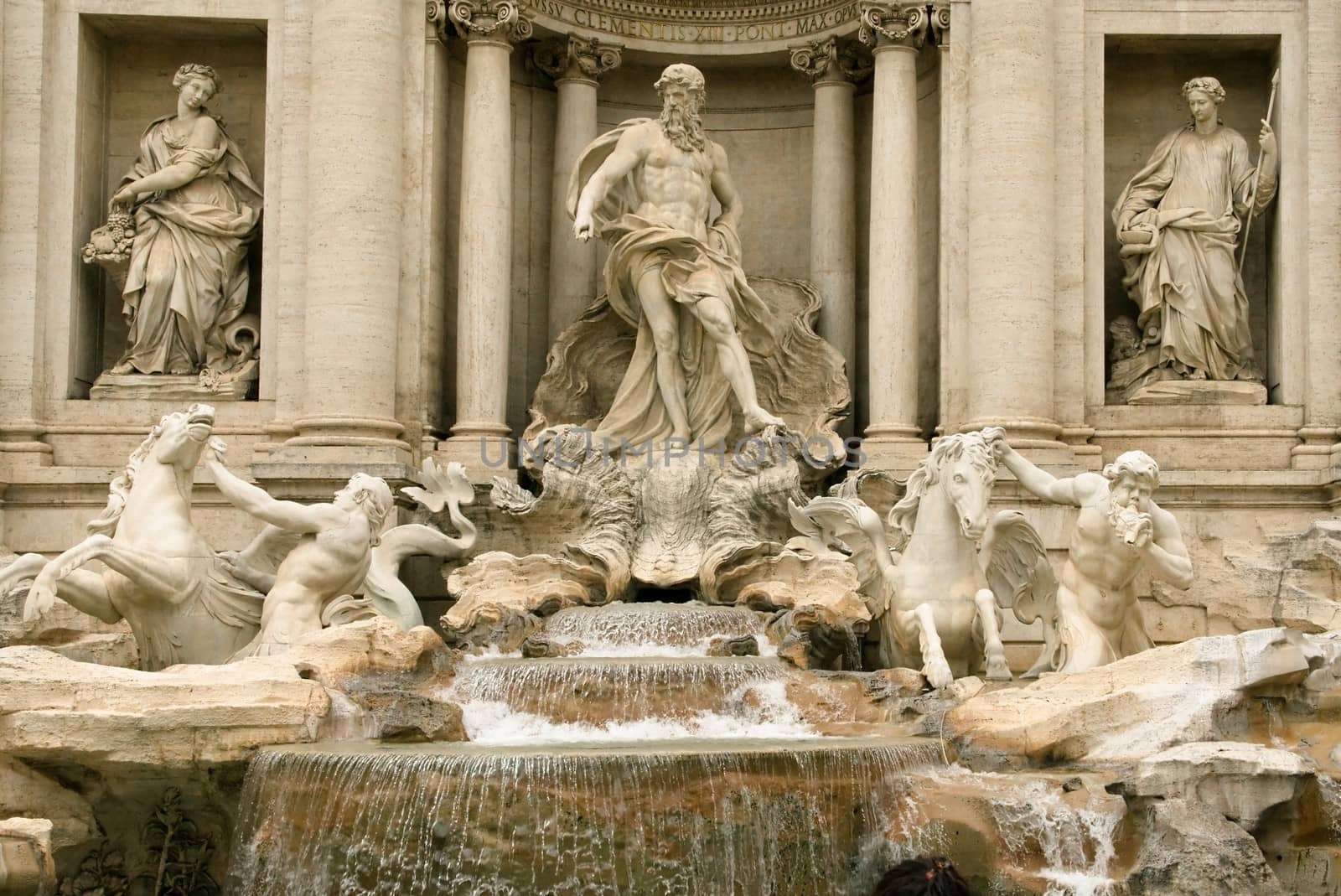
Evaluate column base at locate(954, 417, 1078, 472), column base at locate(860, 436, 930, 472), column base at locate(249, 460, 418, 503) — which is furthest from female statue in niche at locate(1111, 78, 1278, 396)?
column base at locate(249, 460, 418, 503)

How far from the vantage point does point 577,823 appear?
10.5 m

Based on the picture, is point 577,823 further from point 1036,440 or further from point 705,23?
point 705,23

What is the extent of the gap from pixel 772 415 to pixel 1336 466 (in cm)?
479

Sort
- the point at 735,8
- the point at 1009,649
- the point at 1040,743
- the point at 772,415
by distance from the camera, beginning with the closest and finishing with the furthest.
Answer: the point at 1040,743
the point at 1009,649
the point at 772,415
the point at 735,8

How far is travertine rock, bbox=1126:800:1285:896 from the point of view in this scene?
9969 millimetres

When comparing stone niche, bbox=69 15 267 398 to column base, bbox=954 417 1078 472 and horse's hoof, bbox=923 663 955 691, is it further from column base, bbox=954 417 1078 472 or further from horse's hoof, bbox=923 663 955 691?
horse's hoof, bbox=923 663 955 691

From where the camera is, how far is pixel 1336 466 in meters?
16.7

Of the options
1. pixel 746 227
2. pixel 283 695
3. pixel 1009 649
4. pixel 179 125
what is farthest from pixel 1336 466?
pixel 179 125

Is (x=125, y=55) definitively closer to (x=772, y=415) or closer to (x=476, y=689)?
(x=772, y=415)

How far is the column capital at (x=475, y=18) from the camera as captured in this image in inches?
691

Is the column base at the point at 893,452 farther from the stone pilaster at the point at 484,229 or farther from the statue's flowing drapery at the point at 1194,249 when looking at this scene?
the stone pilaster at the point at 484,229

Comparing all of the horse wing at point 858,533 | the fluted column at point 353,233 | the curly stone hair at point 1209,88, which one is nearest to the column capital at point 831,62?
the curly stone hair at point 1209,88

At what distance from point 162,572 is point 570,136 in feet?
22.9

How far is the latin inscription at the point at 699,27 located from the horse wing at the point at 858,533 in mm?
5616
